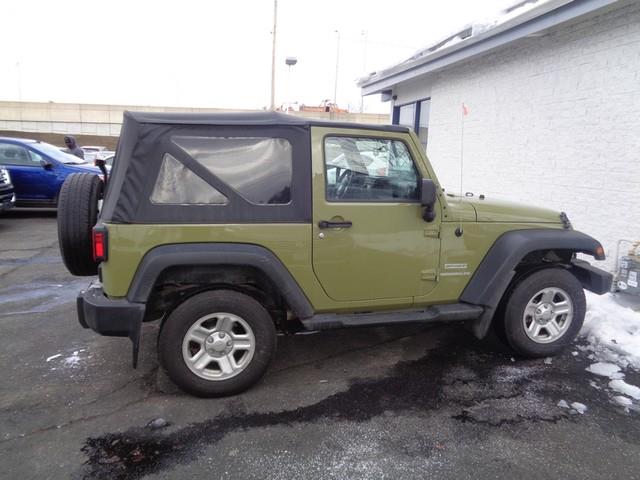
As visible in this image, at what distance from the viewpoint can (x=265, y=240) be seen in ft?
10.5

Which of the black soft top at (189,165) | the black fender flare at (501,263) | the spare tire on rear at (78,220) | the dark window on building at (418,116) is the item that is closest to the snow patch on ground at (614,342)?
the black fender flare at (501,263)

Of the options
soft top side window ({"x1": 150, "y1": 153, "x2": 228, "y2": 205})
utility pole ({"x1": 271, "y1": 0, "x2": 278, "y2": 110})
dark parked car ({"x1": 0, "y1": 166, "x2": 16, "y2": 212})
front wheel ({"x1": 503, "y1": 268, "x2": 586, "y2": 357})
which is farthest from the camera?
utility pole ({"x1": 271, "y1": 0, "x2": 278, "y2": 110})

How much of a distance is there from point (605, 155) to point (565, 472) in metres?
4.49

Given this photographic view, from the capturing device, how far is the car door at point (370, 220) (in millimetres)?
3346

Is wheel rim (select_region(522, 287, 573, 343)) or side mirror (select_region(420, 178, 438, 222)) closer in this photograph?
side mirror (select_region(420, 178, 438, 222))

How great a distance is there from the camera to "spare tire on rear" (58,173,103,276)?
332cm

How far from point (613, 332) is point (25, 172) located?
11200mm

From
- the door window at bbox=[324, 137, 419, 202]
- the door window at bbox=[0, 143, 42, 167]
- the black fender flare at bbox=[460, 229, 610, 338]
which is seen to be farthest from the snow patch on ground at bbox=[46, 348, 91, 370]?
the door window at bbox=[0, 143, 42, 167]

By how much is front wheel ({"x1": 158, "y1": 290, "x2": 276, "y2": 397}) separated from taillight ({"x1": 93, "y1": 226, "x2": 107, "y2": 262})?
0.60m

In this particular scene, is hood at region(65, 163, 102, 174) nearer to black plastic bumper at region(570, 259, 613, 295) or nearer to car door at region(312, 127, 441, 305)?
car door at region(312, 127, 441, 305)

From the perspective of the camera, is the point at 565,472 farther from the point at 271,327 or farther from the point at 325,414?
the point at 271,327

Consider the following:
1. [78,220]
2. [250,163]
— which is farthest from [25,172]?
[250,163]

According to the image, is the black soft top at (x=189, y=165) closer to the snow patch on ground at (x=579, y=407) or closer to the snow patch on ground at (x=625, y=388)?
the snow patch on ground at (x=579, y=407)

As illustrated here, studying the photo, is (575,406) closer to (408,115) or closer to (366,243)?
(366,243)
